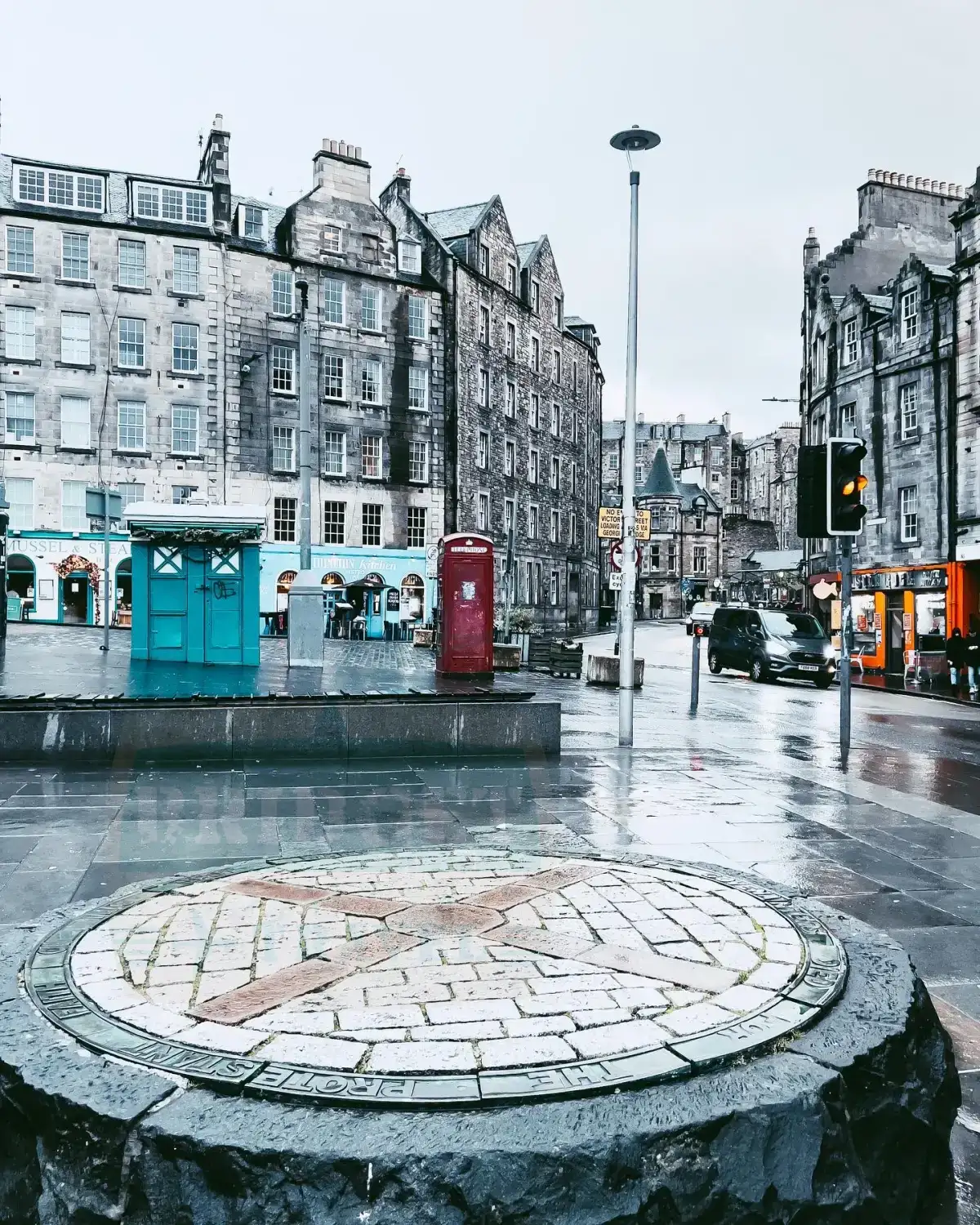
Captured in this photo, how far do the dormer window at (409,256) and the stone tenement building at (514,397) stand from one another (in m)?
0.58

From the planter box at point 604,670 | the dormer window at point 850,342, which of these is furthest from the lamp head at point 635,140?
the dormer window at point 850,342

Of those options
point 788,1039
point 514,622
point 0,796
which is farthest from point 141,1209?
point 514,622

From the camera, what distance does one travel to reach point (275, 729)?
9.62 metres

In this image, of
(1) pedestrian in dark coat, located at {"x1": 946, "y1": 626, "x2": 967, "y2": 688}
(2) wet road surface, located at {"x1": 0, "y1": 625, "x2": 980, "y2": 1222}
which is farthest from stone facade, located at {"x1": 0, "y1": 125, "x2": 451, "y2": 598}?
(2) wet road surface, located at {"x1": 0, "y1": 625, "x2": 980, "y2": 1222}

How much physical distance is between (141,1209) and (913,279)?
37288 mm

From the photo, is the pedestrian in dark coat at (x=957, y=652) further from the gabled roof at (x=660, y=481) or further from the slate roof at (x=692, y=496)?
the slate roof at (x=692, y=496)

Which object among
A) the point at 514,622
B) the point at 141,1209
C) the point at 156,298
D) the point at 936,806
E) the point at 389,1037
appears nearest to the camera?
the point at 141,1209

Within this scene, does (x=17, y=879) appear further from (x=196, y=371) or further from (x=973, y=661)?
(x=196, y=371)

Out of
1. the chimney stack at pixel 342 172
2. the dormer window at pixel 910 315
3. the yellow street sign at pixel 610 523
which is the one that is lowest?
the yellow street sign at pixel 610 523

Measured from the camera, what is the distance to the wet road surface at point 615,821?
5.02m

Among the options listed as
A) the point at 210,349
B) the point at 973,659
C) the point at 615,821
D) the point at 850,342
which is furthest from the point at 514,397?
the point at 615,821

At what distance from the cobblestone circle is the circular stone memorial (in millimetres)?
11

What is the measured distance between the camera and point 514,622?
97.8ft

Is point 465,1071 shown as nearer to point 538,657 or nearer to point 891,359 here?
point 538,657
